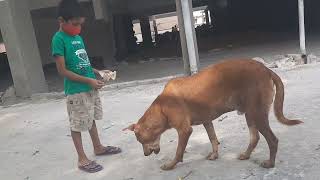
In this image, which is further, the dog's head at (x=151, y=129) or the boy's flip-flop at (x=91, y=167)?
the boy's flip-flop at (x=91, y=167)

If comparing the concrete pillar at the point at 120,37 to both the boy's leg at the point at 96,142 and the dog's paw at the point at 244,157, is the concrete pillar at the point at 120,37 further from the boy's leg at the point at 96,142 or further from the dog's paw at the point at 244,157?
the dog's paw at the point at 244,157

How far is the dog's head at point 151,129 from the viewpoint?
425cm

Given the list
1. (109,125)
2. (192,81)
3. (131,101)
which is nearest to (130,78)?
(131,101)

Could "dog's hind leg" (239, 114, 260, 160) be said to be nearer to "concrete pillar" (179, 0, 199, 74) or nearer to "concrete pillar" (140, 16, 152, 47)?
"concrete pillar" (179, 0, 199, 74)

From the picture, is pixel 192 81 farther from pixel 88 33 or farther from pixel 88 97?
pixel 88 33

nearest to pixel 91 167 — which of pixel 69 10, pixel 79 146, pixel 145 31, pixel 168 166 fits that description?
pixel 79 146

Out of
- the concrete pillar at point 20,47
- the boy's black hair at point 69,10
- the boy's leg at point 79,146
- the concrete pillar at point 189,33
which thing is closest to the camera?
the boy's black hair at point 69,10

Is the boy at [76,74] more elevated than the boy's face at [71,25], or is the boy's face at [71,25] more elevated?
the boy's face at [71,25]

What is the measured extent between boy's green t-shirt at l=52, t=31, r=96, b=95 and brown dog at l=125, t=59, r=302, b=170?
2.63ft

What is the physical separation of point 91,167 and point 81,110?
599 millimetres

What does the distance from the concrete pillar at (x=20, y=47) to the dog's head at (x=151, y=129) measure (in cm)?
605

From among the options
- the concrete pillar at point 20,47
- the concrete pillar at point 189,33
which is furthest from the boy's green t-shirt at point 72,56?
the concrete pillar at point 20,47

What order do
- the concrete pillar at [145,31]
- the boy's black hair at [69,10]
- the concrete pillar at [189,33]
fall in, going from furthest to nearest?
the concrete pillar at [145,31], the concrete pillar at [189,33], the boy's black hair at [69,10]

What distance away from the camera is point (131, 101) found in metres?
7.61
